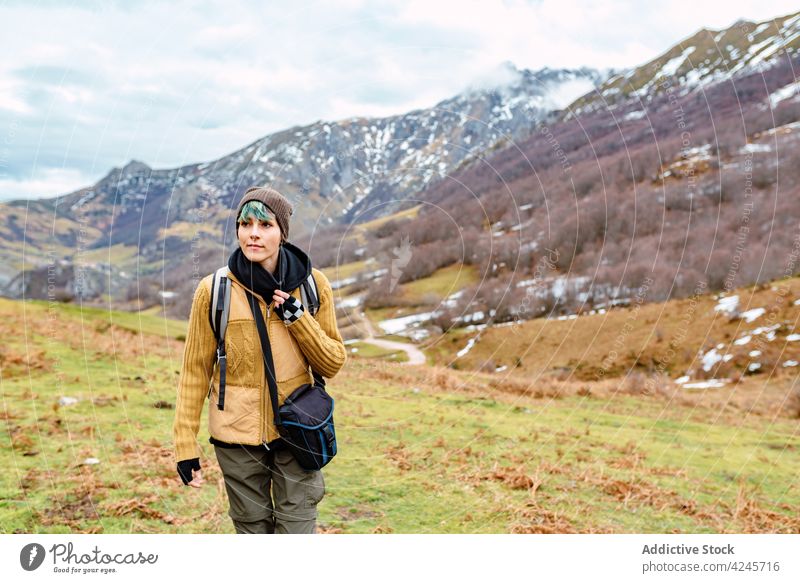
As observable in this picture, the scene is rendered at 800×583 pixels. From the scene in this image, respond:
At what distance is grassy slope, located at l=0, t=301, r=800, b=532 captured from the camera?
21.9 feet

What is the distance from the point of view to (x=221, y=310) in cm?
391

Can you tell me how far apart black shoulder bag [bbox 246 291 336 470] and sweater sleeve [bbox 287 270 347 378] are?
0.21 m

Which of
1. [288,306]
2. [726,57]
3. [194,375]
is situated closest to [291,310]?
[288,306]

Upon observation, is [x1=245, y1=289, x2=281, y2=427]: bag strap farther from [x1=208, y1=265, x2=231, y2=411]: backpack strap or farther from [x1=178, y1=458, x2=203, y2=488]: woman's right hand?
[x1=178, y1=458, x2=203, y2=488]: woman's right hand

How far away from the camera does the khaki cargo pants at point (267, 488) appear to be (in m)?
4.08

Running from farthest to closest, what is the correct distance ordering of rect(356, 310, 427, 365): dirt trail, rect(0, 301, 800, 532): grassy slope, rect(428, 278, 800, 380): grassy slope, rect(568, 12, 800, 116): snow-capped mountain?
rect(568, 12, 800, 116): snow-capped mountain < rect(428, 278, 800, 380): grassy slope < rect(356, 310, 427, 365): dirt trail < rect(0, 301, 800, 532): grassy slope

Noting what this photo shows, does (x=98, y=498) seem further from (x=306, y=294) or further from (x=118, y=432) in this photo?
(x=306, y=294)

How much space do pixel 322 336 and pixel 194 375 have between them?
0.93 metres

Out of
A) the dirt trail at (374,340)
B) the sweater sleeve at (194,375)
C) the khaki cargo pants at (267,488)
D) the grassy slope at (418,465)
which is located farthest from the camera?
the dirt trail at (374,340)

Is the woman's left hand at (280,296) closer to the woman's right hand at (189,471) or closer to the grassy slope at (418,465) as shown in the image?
the woman's right hand at (189,471)

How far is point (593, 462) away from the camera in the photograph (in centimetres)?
952

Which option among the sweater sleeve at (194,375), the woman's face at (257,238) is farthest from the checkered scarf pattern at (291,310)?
Result: the sweater sleeve at (194,375)

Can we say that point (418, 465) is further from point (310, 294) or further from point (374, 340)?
point (374, 340)

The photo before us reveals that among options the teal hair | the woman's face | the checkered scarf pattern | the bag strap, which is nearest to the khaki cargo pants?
the bag strap
